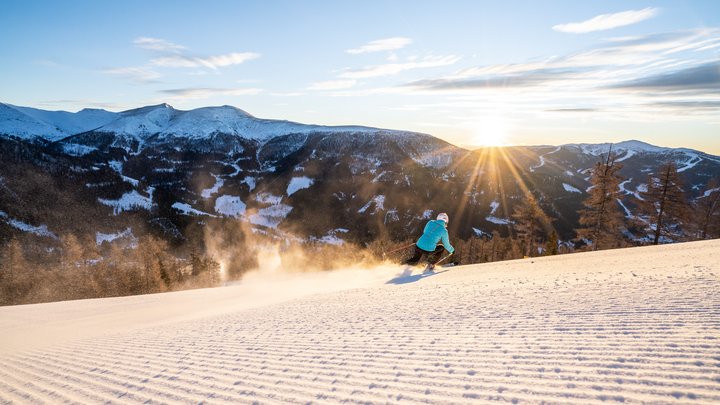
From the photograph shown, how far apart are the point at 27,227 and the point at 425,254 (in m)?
179

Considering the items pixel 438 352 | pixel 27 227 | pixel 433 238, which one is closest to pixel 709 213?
pixel 433 238

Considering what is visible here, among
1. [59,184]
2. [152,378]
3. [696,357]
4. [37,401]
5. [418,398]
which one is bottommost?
[59,184]

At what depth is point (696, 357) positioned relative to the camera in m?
3.22

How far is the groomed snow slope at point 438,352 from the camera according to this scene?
10.4ft

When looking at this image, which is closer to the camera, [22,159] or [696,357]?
[696,357]

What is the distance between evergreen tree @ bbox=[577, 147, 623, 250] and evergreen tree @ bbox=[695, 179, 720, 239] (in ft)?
36.2

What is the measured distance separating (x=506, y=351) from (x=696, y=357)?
1580mm

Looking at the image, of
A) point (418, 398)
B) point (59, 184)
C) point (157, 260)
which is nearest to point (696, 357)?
point (418, 398)

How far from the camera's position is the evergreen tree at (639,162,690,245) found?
28984 mm

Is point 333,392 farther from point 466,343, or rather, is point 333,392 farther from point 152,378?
point 152,378

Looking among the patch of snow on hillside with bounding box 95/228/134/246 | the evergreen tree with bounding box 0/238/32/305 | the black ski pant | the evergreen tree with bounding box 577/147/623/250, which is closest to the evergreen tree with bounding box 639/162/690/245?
the evergreen tree with bounding box 577/147/623/250

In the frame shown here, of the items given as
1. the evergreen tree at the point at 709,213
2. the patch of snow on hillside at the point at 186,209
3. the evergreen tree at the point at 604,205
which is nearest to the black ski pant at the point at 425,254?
the evergreen tree at the point at 604,205

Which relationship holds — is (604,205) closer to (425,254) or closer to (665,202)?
(665,202)

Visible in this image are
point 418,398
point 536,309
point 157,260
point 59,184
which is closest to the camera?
point 418,398
